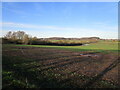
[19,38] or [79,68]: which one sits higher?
[19,38]

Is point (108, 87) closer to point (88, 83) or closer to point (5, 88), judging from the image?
point (88, 83)

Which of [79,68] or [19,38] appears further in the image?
[19,38]

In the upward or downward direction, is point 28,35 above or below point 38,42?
above

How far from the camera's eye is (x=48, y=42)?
3628cm

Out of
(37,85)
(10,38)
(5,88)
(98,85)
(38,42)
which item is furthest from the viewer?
(38,42)

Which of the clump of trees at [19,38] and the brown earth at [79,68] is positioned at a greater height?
the clump of trees at [19,38]

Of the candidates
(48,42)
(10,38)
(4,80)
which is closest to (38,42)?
(48,42)

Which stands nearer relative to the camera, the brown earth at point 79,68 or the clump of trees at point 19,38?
the brown earth at point 79,68

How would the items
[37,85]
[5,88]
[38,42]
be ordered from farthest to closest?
[38,42] → [37,85] → [5,88]

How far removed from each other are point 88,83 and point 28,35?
1402 inches

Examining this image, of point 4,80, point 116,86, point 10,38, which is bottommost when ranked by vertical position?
point 116,86

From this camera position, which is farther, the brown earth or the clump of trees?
the clump of trees

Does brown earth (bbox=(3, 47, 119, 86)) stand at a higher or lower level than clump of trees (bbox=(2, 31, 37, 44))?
lower

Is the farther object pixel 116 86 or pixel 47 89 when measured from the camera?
pixel 116 86
